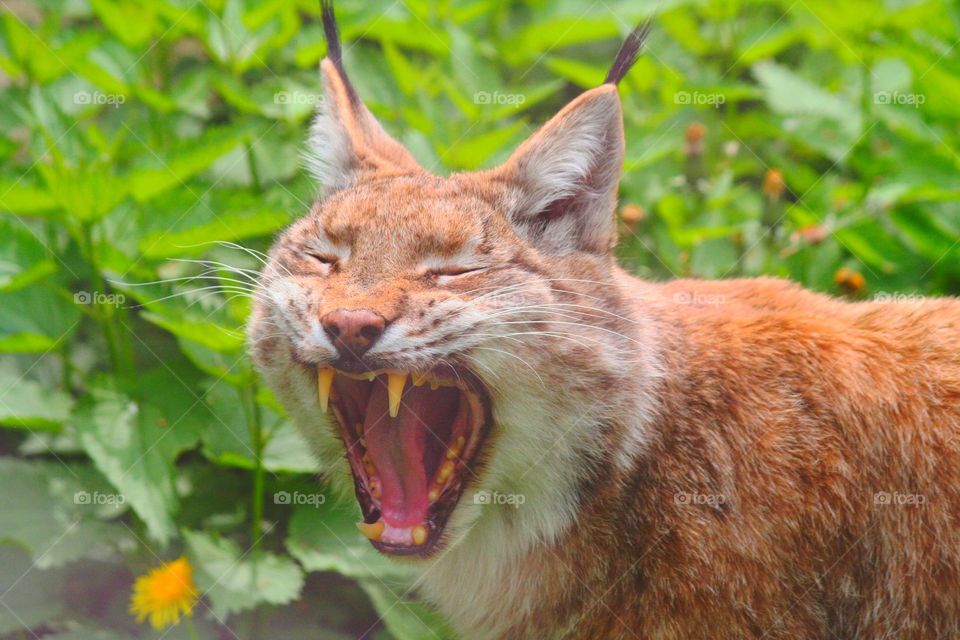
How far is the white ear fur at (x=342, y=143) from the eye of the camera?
4.22m

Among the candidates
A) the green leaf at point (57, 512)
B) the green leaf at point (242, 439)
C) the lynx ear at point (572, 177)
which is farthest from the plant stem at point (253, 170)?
the lynx ear at point (572, 177)

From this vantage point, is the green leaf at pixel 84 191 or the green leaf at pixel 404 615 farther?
the green leaf at pixel 84 191

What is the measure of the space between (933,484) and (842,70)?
3.99 meters

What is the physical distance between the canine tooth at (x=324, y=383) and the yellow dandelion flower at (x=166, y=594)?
1.34 metres

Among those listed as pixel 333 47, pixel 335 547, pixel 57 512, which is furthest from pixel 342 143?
pixel 57 512

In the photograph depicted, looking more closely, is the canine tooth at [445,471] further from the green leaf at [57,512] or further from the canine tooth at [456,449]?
the green leaf at [57,512]

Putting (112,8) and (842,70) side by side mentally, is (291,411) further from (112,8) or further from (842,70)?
(842,70)

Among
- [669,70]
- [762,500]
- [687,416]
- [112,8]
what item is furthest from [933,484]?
[112,8]

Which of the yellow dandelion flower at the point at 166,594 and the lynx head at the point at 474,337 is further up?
the lynx head at the point at 474,337

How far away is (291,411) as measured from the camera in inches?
155

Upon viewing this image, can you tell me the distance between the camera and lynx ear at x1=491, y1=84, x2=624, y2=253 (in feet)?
12.4

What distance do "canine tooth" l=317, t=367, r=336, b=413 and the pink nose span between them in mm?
220

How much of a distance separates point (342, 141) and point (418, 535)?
153 centimetres

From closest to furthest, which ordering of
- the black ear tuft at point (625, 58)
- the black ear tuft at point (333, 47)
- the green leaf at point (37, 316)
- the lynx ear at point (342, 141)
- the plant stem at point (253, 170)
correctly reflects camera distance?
the black ear tuft at point (625, 58)
the lynx ear at point (342, 141)
the black ear tuft at point (333, 47)
the green leaf at point (37, 316)
the plant stem at point (253, 170)
